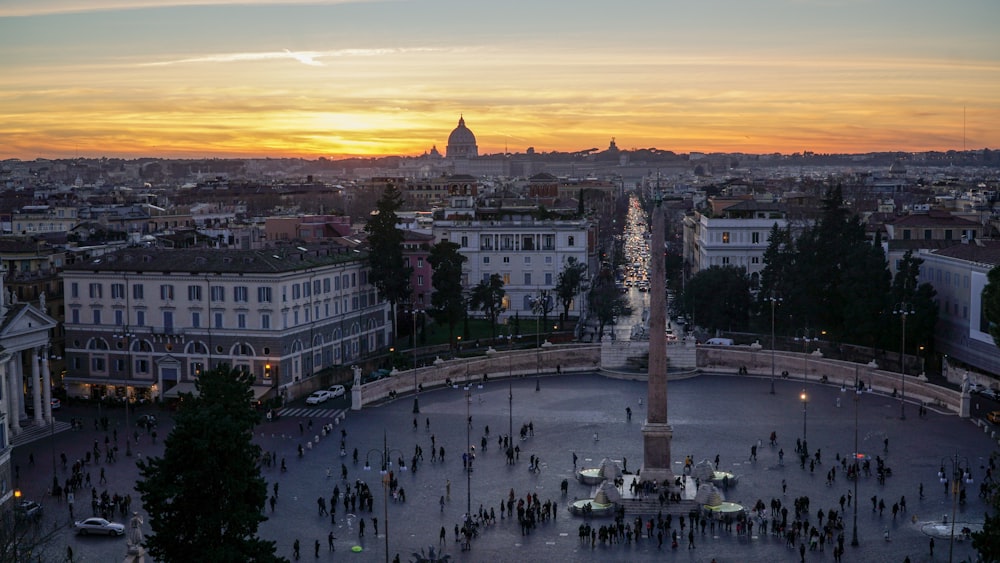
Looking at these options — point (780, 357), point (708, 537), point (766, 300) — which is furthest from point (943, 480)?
point (766, 300)

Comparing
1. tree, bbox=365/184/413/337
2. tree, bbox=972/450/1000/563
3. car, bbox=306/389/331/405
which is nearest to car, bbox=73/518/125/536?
car, bbox=306/389/331/405

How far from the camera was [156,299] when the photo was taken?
57656 millimetres

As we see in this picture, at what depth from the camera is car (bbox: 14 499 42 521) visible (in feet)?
117

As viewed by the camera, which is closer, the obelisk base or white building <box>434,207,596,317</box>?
the obelisk base

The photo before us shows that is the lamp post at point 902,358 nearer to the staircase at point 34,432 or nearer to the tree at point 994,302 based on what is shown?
the tree at point 994,302

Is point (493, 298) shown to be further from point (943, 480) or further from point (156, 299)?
point (943, 480)

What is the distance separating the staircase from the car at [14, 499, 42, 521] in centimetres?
957

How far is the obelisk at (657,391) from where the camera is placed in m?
39.5

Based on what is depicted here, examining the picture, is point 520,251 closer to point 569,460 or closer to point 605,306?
point 605,306

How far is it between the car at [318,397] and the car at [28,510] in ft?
57.6

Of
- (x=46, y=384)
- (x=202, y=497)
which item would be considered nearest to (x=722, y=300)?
(x=46, y=384)

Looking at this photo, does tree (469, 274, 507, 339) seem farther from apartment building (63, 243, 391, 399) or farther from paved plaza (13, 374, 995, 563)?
apartment building (63, 243, 391, 399)

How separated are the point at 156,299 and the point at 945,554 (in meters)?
37.3

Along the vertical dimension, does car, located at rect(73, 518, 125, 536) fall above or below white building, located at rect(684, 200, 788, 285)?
below
